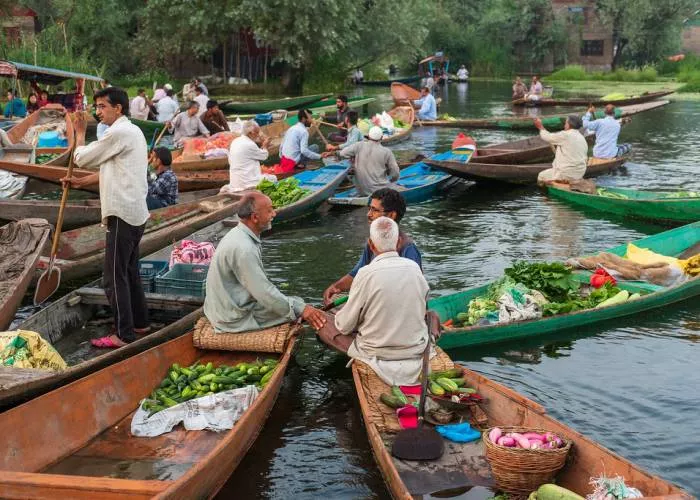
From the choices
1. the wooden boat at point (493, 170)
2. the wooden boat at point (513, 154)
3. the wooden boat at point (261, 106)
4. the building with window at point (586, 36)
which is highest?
the building with window at point (586, 36)

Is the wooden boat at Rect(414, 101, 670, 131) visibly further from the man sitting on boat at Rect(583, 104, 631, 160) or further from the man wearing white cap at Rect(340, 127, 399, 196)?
the man wearing white cap at Rect(340, 127, 399, 196)

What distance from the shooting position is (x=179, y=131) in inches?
619

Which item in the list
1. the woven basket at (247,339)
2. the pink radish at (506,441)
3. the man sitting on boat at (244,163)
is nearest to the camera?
the pink radish at (506,441)

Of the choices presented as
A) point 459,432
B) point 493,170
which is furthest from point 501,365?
point 493,170

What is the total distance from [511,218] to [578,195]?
1.09 metres

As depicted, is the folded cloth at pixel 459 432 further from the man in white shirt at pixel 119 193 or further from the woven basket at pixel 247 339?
the man in white shirt at pixel 119 193

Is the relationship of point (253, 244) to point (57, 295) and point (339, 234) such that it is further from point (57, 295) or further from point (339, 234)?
point (339, 234)

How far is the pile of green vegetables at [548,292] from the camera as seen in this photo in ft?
24.3

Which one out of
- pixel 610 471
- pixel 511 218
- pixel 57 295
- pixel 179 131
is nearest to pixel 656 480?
pixel 610 471

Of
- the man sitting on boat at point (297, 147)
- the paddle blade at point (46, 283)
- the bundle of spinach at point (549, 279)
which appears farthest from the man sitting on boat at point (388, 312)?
the man sitting on boat at point (297, 147)

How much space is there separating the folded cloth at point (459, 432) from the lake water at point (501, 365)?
57cm

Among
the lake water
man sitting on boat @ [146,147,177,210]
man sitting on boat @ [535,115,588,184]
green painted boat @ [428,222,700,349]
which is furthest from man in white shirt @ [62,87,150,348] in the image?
man sitting on boat @ [535,115,588,184]

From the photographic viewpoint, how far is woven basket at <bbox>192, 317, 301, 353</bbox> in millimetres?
6074

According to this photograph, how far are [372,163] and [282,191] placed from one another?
1.34 meters
